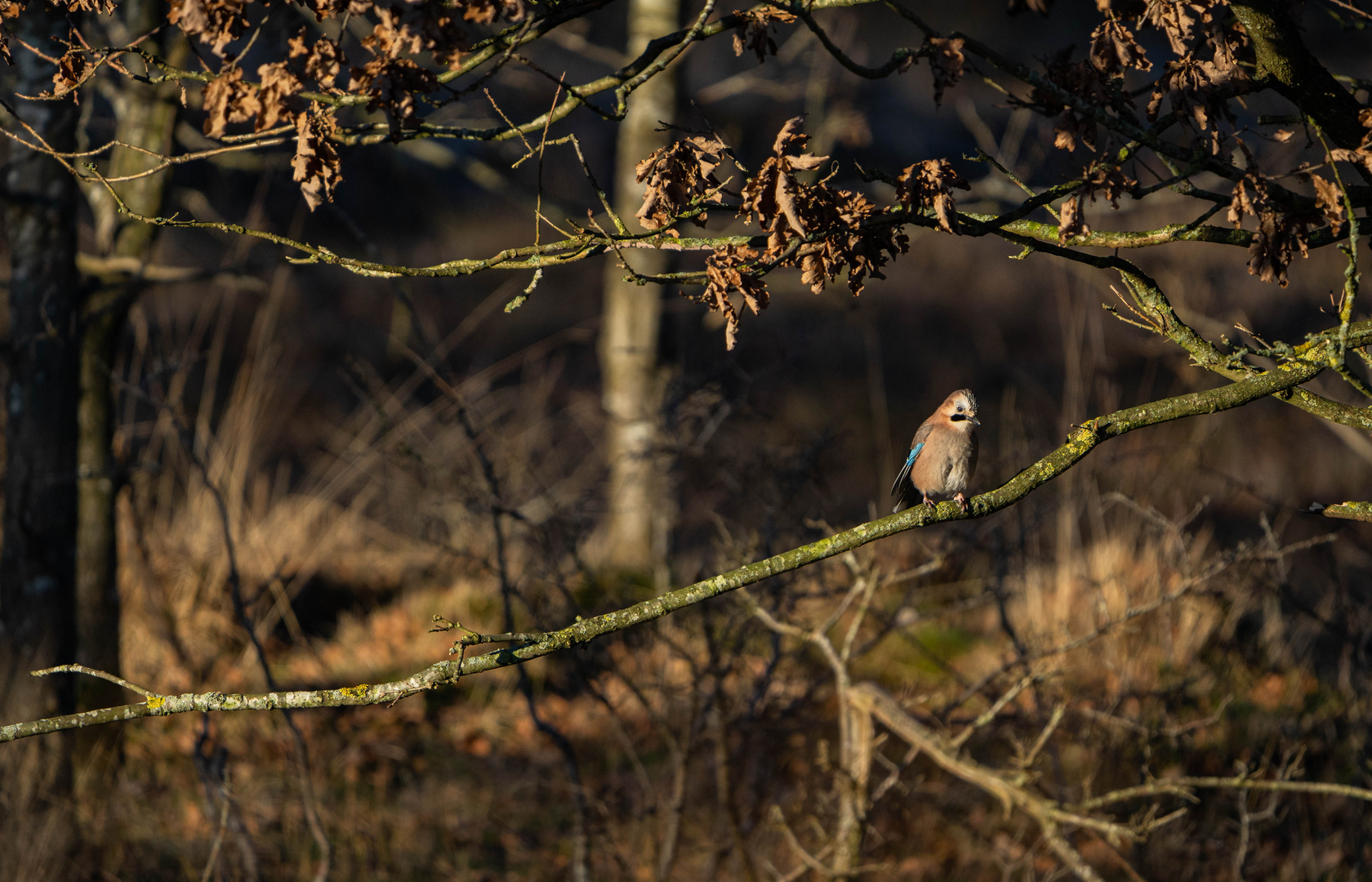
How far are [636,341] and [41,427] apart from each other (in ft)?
10.2

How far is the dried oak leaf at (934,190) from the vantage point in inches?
71.6

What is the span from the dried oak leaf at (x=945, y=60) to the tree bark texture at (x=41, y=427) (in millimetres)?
3165

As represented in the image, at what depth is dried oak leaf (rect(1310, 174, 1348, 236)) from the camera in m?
1.84

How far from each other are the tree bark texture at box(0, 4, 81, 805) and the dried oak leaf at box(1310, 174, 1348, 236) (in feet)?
12.4

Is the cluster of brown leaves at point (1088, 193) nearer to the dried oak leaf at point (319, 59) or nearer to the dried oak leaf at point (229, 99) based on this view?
the dried oak leaf at point (319, 59)

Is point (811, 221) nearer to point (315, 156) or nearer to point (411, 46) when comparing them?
point (411, 46)

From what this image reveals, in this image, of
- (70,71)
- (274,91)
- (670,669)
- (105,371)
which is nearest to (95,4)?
(70,71)

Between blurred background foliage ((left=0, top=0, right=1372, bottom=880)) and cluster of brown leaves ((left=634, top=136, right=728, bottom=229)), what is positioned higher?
cluster of brown leaves ((left=634, top=136, right=728, bottom=229))

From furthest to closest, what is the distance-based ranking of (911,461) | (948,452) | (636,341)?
(636,341) < (911,461) < (948,452)

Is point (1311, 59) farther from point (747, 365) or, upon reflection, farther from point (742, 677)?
point (747, 365)

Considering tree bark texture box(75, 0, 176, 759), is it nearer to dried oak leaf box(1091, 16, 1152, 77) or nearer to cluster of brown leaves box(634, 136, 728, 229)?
cluster of brown leaves box(634, 136, 728, 229)

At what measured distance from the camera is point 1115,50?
195 centimetres

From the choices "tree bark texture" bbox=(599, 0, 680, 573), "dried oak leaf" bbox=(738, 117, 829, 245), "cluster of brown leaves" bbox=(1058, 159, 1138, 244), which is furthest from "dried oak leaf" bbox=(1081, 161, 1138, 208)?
"tree bark texture" bbox=(599, 0, 680, 573)

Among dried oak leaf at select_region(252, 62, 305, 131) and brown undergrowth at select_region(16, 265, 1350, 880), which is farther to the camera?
brown undergrowth at select_region(16, 265, 1350, 880)
